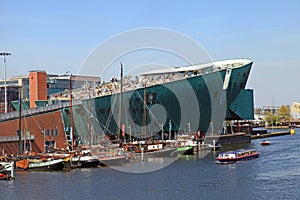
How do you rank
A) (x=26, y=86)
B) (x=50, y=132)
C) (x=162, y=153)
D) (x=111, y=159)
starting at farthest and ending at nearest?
1. (x=26, y=86)
2. (x=162, y=153)
3. (x=50, y=132)
4. (x=111, y=159)

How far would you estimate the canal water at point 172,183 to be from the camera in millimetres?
36156

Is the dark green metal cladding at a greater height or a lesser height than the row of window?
greater

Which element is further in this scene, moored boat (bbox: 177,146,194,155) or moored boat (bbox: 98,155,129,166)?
moored boat (bbox: 177,146,194,155)

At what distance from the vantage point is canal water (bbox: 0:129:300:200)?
119 ft

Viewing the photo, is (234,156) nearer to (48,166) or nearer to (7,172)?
(48,166)

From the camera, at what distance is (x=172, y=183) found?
4103cm

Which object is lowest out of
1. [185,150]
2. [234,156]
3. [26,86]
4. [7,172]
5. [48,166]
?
[7,172]

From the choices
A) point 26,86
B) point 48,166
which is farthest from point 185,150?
point 26,86

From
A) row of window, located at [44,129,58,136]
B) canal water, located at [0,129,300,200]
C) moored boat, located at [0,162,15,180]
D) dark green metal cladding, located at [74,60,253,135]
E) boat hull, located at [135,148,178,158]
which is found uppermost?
dark green metal cladding, located at [74,60,253,135]

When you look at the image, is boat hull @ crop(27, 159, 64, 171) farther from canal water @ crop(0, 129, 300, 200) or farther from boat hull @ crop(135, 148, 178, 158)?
boat hull @ crop(135, 148, 178, 158)

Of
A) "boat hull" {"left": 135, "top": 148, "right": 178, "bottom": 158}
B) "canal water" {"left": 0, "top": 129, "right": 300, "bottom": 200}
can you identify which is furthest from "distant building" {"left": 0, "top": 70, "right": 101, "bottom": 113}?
"canal water" {"left": 0, "top": 129, "right": 300, "bottom": 200}

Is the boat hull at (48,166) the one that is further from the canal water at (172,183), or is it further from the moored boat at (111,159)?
the moored boat at (111,159)

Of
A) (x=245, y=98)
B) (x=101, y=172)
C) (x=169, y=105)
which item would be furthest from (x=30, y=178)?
(x=245, y=98)

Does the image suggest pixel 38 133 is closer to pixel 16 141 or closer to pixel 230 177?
pixel 16 141
